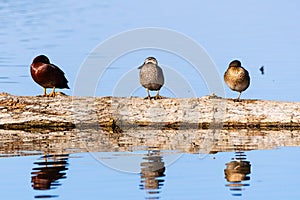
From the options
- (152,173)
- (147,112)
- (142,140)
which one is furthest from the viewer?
(147,112)

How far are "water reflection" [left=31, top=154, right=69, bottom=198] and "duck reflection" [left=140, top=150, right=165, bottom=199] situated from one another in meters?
1.07

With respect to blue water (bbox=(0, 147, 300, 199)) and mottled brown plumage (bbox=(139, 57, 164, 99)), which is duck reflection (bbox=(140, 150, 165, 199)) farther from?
mottled brown plumage (bbox=(139, 57, 164, 99))

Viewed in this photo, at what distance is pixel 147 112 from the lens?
14898 mm

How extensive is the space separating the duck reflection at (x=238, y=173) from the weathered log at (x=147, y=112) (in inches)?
87.2

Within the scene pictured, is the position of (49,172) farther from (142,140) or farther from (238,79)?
(238,79)

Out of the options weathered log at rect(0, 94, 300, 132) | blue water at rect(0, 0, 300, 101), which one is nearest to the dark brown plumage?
weathered log at rect(0, 94, 300, 132)

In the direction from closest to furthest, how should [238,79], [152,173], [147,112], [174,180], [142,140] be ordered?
[174,180] → [152,173] → [142,140] → [147,112] → [238,79]

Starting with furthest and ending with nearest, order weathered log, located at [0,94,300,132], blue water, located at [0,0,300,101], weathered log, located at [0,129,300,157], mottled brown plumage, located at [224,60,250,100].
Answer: blue water, located at [0,0,300,101], mottled brown plumage, located at [224,60,250,100], weathered log, located at [0,94,300,132], weathered log, located at [0,129,300,157]

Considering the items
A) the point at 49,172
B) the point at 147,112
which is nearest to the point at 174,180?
the point at 49,172

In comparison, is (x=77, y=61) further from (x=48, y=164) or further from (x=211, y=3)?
(x=211, y=3)

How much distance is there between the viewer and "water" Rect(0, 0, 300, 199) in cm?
1069

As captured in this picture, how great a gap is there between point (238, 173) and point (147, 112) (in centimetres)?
373

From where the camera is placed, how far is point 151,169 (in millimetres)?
11852

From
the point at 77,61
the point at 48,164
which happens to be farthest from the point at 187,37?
the point at 48,164
